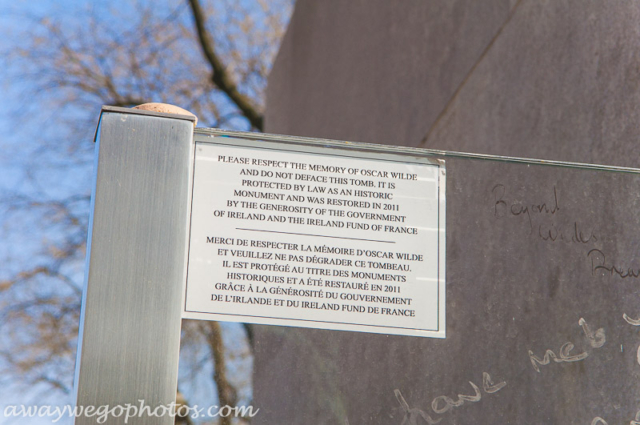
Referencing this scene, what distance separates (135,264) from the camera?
6.04ft

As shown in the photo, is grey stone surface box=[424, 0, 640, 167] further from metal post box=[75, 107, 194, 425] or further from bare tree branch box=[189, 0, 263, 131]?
bare tree branch box=[189, 0, 263, 131]

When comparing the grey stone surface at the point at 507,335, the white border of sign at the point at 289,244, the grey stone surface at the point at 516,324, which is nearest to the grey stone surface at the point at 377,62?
the grey stone surface at the point at 516,324

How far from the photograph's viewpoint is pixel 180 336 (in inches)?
72.4

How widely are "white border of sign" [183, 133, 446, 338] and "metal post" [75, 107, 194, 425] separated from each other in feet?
0.15

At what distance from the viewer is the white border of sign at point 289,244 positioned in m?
1.86

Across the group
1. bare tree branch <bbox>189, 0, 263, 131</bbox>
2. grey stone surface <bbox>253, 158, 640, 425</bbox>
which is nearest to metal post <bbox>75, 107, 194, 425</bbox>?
grey stone surface <bbox>253, 158, 640, 425</bbox>

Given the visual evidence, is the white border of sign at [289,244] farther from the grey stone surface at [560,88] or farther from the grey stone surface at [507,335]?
the grey stone surface at [560,88]

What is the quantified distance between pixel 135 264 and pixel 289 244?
346 millimetres

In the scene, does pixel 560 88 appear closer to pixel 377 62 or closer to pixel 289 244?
pixel 289 244

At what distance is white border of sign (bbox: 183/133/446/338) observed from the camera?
1.86 meters

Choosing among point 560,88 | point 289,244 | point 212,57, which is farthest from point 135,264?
point 212,57

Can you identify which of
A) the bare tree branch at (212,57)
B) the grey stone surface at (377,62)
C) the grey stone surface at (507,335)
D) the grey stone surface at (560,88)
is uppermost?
Result: the bare tree branch at (212,57)

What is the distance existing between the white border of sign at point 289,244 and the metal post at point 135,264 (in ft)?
0.15

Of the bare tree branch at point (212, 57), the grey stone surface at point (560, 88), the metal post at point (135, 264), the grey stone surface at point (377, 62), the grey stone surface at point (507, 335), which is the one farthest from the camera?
the bare tree branch at point (212, 57)
